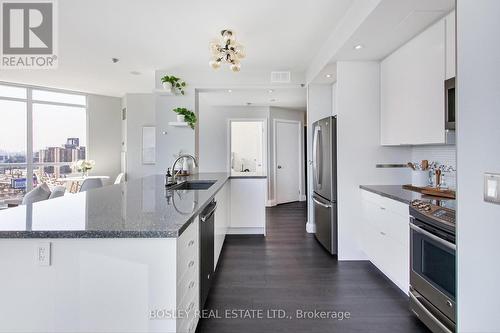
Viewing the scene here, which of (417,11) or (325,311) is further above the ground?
(417,11)

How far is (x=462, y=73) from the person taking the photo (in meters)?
1.07

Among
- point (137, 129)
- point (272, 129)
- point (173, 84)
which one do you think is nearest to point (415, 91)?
point (173, 84)

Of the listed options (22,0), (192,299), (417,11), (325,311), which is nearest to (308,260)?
(325,311)

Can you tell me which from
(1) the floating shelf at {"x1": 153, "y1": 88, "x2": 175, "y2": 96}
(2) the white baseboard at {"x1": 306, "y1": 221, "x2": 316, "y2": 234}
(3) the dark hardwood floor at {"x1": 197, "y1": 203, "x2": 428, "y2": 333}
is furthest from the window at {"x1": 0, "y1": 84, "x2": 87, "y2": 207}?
(2) the white baseboard at {"x1": 306, "y1": 221, "x2": 316, "y2": 234}

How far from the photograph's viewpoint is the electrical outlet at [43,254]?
1.15m

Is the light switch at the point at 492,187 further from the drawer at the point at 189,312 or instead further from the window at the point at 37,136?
the window at the point at 37,136

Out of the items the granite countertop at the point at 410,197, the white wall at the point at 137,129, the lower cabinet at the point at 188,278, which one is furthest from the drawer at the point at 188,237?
the white wall at the point at 137,129

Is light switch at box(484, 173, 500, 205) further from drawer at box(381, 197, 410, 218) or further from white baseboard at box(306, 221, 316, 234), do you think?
white baseboard at box(306, 221, 316, 234)

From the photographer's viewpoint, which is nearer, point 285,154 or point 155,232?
point 155,232

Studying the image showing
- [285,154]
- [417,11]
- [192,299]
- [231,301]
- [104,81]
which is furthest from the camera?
[285,154]

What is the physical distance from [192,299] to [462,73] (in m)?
1.70

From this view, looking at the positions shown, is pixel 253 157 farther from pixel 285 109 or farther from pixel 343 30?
pixel 343 30

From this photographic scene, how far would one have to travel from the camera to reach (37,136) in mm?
5887

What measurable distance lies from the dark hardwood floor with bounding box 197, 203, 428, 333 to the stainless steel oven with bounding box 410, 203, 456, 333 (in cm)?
26
